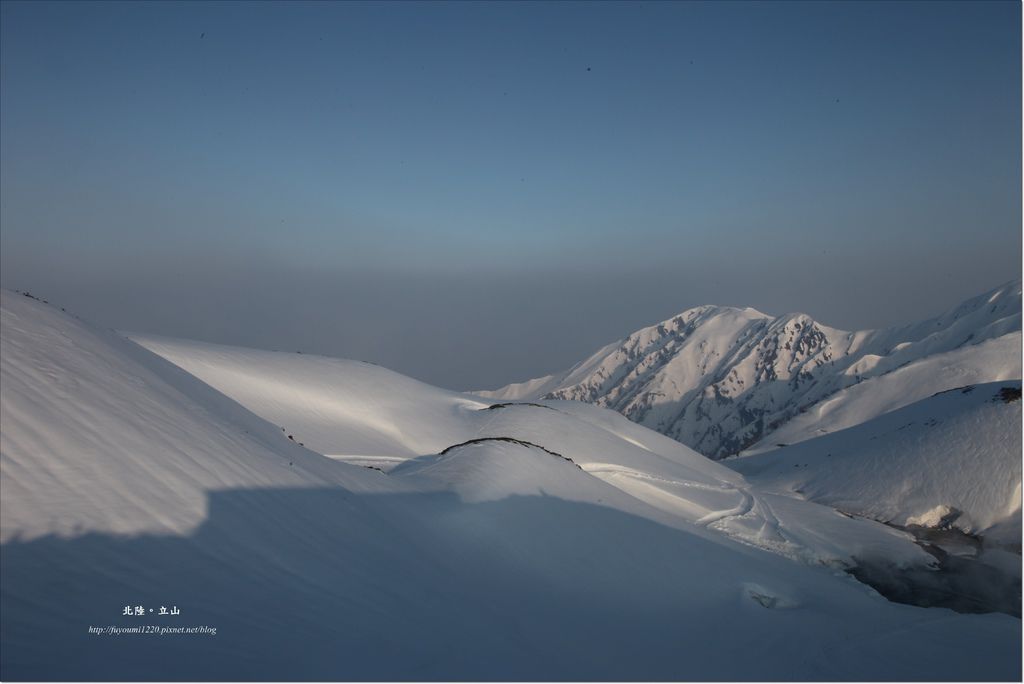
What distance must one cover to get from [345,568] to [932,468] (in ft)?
93.5

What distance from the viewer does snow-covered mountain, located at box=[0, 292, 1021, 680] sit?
657 cm

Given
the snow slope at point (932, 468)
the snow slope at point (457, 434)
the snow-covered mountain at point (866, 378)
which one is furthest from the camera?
the snow-covered mountain at point (866, 378)

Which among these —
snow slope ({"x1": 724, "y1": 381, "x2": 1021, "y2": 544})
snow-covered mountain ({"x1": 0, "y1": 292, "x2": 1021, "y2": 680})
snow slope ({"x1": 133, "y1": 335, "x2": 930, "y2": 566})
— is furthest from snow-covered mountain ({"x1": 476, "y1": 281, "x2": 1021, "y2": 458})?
snow-covered mountain ({"x1": 0, "y1": 292, "x2": 1021, "y2": 680})

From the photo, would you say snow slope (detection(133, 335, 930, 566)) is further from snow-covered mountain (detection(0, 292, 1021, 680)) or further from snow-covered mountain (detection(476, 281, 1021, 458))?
snow-covered mountain (detection(476, 281, 1021, 458))

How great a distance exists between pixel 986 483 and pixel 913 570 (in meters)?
8.92

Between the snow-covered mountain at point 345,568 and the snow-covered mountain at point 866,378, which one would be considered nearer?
the snow-covered mountain at point 345,568

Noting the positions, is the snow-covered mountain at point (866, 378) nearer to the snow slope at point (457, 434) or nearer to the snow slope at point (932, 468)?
the snow slope at point (932, 468)

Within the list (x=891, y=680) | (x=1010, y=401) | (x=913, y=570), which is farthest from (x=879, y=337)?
(x=891, y=680)

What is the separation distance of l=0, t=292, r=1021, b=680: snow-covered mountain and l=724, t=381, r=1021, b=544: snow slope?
9.69 metres

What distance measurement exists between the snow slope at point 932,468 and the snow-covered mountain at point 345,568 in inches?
382

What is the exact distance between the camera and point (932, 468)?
88.6ft

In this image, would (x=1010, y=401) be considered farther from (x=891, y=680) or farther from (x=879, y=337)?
(x=879, y=337)

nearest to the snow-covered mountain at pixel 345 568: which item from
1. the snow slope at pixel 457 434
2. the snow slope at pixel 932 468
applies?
the snow slope at pixel 457 434

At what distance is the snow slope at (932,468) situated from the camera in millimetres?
24422
